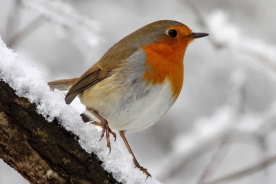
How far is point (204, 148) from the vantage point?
4.73 m

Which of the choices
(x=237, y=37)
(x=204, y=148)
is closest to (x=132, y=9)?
(x=204, y=148)

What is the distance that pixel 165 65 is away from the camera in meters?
3.18

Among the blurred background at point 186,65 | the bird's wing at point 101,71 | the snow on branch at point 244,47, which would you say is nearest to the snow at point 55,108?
the bird's wing at point 101,71

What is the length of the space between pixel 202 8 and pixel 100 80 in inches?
166

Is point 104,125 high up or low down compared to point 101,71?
down

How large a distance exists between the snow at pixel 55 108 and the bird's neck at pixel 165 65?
35.2 inches

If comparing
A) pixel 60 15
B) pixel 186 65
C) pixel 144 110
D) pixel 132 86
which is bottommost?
pixel 144 110

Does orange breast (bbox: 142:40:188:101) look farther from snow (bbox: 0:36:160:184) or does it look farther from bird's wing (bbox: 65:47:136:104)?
snow (bbox: 0:36:160:184)

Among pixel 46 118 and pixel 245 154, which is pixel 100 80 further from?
pixel 245 154

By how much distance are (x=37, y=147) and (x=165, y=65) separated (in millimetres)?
1513

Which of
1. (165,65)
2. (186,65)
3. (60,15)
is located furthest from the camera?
(186,65)

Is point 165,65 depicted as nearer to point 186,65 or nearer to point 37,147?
point 37,147

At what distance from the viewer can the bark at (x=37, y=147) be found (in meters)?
1.79

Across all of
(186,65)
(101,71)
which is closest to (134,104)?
(101,71)
